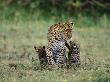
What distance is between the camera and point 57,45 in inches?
368

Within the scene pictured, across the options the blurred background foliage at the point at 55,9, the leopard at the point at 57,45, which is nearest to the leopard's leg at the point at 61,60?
the leopard at the point at 57,45

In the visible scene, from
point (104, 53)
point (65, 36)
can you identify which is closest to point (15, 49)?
point (104, 53)

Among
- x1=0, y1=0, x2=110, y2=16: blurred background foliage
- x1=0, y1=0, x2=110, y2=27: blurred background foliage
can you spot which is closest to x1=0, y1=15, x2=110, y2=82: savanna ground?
x1=0, y1=0, x2=110, y2=27: blurred background foliage

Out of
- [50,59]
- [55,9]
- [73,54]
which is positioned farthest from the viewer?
[55,9]

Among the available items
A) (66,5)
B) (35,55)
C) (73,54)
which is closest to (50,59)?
(73,54)

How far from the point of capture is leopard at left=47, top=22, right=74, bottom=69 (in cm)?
932

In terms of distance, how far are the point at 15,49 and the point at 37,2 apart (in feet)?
21.2

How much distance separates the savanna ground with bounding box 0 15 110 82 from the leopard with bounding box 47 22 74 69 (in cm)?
30

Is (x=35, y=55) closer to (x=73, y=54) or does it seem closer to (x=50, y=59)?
(x=73, y=54)

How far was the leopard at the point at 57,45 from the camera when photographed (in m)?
9.32

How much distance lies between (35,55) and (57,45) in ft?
10.2

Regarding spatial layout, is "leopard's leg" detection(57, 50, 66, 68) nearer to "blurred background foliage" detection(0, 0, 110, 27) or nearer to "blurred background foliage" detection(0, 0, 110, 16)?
"blurred background foliage" detection(0, 0, 110, 27)

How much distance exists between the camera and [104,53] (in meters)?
12.8

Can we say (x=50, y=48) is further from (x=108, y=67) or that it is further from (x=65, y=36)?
(x=108, y=67)
